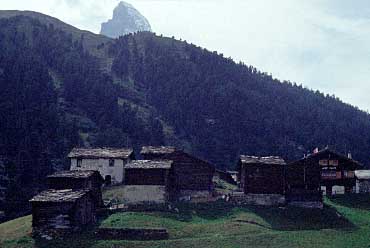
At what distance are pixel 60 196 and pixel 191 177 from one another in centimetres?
2129

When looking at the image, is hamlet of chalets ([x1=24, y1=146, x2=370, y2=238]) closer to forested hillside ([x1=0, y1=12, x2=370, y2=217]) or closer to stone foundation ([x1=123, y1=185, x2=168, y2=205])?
stone foundation ([x1=123, y1=185, x2=168, y2=205])

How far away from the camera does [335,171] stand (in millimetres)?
73875

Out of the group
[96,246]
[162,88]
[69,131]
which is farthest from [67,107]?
[96,246]

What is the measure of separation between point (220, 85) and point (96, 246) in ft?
510

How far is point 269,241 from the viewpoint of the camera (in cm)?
4906

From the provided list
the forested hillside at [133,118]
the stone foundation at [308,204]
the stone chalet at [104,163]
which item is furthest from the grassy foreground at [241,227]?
the forested hillside at [133,118]

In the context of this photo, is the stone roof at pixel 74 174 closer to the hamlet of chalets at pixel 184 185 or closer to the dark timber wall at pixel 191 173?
the hamlet of chalets at pixel 184 185

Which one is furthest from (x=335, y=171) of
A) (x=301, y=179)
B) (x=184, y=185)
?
(x=184, y=185)

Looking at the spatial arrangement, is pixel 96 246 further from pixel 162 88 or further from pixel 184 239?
pixel 162 88

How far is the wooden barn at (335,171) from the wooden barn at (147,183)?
22887mm

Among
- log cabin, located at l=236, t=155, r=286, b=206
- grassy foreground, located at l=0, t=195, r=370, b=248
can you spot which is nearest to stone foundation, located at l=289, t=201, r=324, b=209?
grassy foreground, located at l=0, t=195, r=370, b=248

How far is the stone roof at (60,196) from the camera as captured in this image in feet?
178

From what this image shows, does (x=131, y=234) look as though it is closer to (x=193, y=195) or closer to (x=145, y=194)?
(x=145, y=194)

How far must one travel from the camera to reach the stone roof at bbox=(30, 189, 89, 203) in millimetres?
54375
